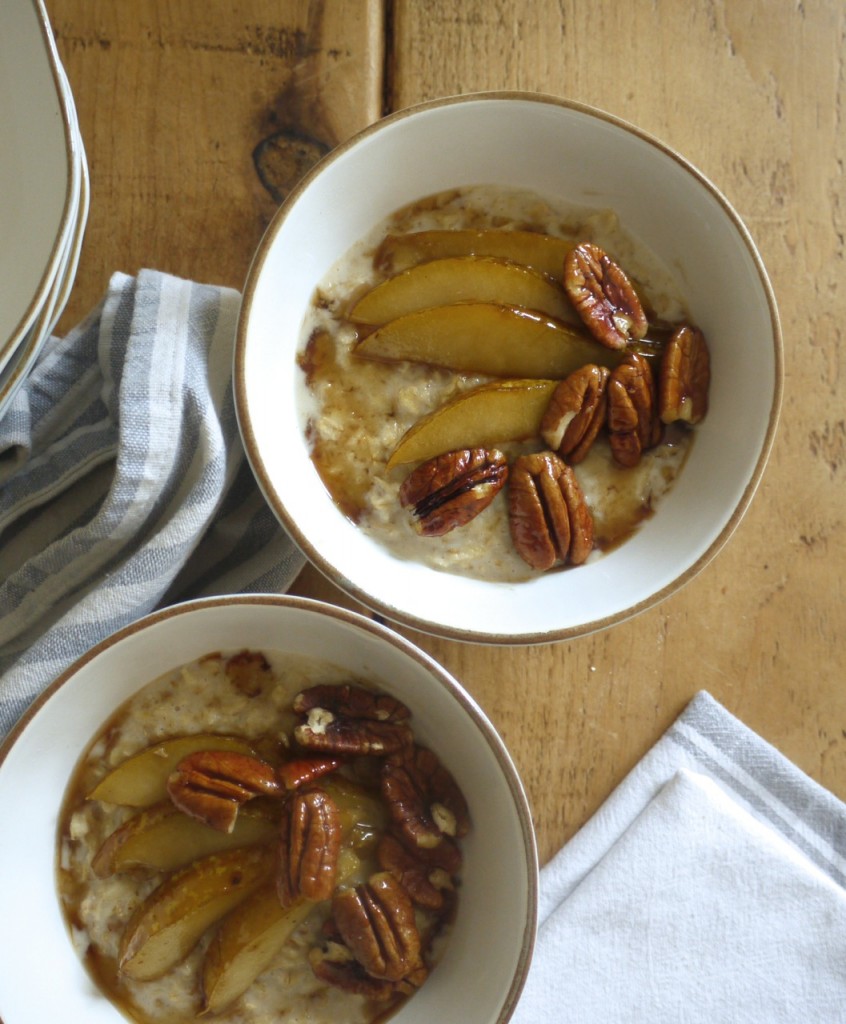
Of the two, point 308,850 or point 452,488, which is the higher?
point 452,488

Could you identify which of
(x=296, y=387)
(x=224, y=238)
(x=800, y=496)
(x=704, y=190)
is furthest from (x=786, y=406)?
(x=224, y=238)

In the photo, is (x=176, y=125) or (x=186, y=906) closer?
(x=186, y=906)

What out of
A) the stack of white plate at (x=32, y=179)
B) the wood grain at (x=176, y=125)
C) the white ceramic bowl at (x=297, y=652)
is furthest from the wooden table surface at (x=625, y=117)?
the stack of white plate at (x=32, y=179)

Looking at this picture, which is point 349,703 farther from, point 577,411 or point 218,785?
point 577,411

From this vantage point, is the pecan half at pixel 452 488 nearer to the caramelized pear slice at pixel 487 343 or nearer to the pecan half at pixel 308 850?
the caramelized pear slice at pixel 487 343

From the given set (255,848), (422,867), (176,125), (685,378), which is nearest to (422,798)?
(422,867)

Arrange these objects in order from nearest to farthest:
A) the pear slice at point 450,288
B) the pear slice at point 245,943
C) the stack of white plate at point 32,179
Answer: the stack of white plate at point 32,179, the pear slice at point 245,943, the pear slice at point 450,288

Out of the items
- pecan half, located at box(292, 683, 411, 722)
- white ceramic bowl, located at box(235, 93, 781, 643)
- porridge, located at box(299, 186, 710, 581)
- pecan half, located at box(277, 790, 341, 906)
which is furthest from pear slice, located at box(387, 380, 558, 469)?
pecan half, located at box(277, 790, 341, 906)
